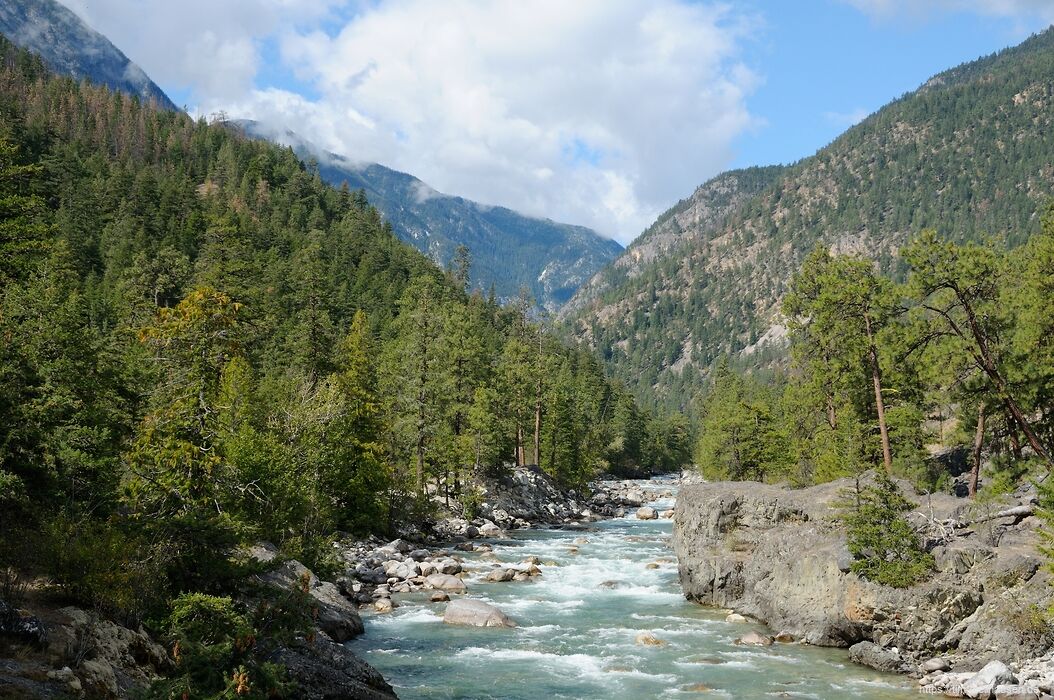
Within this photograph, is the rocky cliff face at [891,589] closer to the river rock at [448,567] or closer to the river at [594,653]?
the river at [594,653]

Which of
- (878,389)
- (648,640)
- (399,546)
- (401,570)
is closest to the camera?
(648,640)

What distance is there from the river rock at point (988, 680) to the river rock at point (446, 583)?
20.4m

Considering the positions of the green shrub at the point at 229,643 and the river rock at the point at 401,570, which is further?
the river rock at the point at 401,570

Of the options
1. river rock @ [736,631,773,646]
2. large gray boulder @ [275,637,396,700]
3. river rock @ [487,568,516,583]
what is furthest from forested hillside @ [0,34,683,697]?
river rock @ [736,631,773,646]

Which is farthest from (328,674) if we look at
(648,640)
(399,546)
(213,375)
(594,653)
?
(399,546)

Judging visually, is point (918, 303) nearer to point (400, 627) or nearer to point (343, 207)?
point (400, 627)

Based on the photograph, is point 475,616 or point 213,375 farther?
point 475,616

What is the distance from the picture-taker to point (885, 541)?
24.2 meters

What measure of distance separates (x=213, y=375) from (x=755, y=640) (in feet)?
66.9

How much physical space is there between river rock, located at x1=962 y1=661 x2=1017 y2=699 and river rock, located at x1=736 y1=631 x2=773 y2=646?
273 inches

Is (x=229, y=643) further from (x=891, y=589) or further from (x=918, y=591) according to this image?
(x=918, y=591)

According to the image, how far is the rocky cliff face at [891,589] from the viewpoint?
21.4 m

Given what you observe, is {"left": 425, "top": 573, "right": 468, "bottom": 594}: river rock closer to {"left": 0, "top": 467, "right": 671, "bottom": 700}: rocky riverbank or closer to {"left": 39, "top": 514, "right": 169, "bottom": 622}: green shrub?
{"left": 0, "top": 467, "right": 671, "bottom": 700}: rocky riverbank

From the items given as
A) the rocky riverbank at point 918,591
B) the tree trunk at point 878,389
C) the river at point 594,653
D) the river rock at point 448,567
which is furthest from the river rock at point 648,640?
the tree trunk at point 878,389
